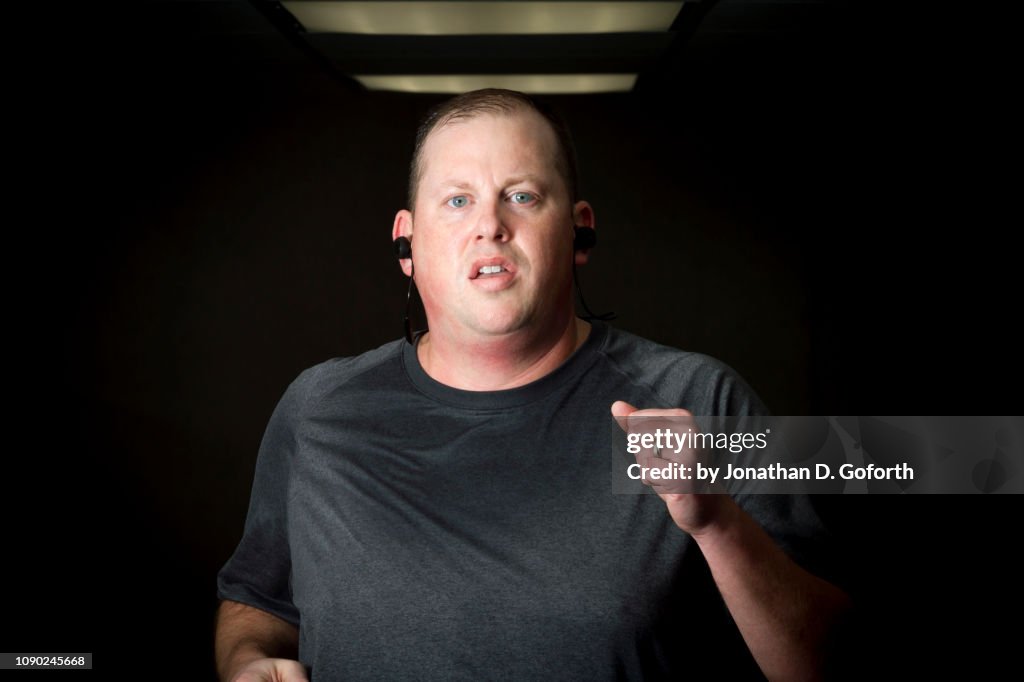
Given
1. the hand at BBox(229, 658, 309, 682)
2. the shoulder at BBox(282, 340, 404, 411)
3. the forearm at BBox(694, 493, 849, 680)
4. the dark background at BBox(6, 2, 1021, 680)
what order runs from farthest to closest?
1. the dark background at BBox(6, 2, 1021, 680)
2. the shoulder at BBox(282, 340, 404, 411)
3. the hand at BBox(229, 658, 309, 682)
4. the forearm at BBox(694, 493, 849, 680)

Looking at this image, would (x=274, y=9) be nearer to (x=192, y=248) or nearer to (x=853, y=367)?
(x=192, y=248)

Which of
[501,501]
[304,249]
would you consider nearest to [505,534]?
[501,501]

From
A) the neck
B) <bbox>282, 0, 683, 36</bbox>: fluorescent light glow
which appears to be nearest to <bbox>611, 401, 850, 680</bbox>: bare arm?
the neck

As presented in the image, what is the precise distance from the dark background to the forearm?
56 centimetres

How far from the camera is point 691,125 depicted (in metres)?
1.38

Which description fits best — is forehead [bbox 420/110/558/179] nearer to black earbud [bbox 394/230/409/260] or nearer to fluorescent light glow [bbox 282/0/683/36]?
black earbud [bbox 394/230/409/260]

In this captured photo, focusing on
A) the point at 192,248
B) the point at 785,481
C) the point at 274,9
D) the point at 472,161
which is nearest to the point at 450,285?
the point at 472,161

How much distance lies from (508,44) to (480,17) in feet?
0.30

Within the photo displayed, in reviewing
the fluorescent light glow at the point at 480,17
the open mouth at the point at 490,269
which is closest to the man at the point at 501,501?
the open mouth at the point at 490,269

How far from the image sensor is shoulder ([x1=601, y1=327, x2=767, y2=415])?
86 centimetres

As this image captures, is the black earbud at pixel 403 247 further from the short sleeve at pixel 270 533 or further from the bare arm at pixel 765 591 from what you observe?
the bare arm at pixel 765 591

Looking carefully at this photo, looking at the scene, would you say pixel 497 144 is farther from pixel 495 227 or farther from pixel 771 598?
pixel 771 598

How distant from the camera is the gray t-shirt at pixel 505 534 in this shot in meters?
0.79

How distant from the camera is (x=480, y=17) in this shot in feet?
4.06
